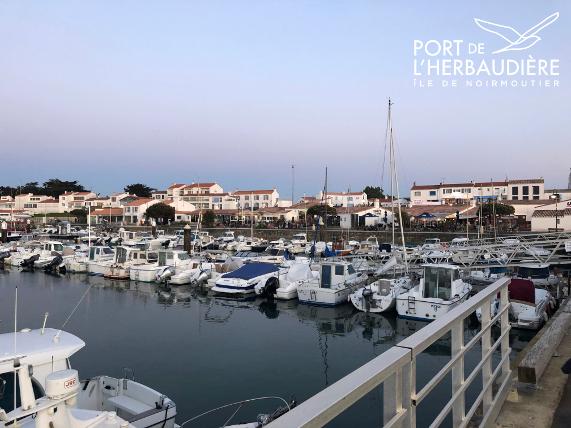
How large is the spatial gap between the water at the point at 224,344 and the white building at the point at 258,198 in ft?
227

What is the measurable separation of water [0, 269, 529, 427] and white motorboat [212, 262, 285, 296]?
2.47ft

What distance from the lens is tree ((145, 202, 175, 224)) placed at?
77500 millimetres

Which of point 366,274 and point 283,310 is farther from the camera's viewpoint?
point 366,274

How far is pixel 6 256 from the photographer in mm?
39812

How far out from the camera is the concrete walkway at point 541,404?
359 centimetres

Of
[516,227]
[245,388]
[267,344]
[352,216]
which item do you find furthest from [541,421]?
[352,216]

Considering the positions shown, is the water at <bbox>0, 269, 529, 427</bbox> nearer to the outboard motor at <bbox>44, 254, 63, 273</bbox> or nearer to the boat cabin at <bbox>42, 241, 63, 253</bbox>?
the outboard motor at <bbox>44, 254, 63, 273</bbox>

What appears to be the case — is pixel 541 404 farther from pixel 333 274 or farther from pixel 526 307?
pixel 333 274

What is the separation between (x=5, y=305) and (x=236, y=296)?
38.5ft

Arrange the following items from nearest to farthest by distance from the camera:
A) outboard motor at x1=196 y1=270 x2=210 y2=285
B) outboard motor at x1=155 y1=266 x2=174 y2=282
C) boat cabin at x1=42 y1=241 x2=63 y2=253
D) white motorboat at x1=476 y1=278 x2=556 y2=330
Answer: white motorboat at x1=476 y1=278 x2=556 y2=330, outboard motor at x1=196 y1=270 x2=210 y2=285, outboard motor at x1=155 y1=266 x2=174 y2=282, boat cabin at x1=42 y1=241 x2=63 y2=253

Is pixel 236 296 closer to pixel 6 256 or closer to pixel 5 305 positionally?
pixel 5 305

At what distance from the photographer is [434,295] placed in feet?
59.2

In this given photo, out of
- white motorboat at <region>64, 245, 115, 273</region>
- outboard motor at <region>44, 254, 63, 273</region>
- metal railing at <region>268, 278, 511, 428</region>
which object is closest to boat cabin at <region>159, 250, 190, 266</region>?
white motorboat at <region>64, 245, 115, 273</region>

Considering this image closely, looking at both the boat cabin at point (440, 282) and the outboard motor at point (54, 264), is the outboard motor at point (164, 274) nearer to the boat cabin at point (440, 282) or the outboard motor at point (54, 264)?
the outboard motor at point (54, 264)
